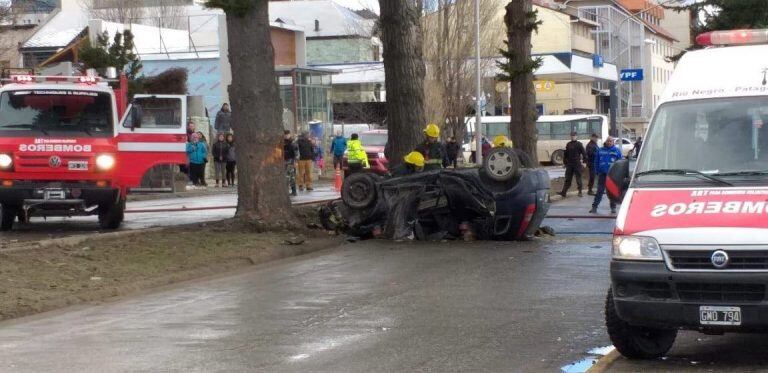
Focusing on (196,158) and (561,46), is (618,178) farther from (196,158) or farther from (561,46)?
(561,46)

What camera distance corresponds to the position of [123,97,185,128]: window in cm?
2109

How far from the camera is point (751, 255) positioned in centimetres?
821

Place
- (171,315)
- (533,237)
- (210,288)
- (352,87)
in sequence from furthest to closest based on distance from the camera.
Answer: (352,87), (533,237), (210,288), (171,315)

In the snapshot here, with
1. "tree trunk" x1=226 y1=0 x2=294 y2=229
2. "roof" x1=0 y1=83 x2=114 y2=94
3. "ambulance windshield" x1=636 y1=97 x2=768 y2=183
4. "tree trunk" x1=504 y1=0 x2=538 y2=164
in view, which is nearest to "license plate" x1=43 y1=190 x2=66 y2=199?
"roof" x1=0 y1=83 x2=114 y2=94

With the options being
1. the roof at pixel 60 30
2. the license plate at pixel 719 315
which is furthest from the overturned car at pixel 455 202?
the roof at pixel 60 30

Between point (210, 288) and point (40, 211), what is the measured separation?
7.63 metres

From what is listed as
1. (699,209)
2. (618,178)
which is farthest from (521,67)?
(699,209)

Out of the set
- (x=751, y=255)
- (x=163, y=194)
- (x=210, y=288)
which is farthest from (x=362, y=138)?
(x=751, y=255)

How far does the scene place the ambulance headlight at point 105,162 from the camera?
2017 cm

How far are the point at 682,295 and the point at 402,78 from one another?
49.8ft

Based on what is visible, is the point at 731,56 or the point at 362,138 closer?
the point at 731,56

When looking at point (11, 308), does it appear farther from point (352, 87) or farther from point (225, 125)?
point (352, 87)

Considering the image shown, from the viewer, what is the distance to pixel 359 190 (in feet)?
62.2

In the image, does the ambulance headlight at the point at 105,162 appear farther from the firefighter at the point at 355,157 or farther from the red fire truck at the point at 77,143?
the firefighter at the point at 355,157
